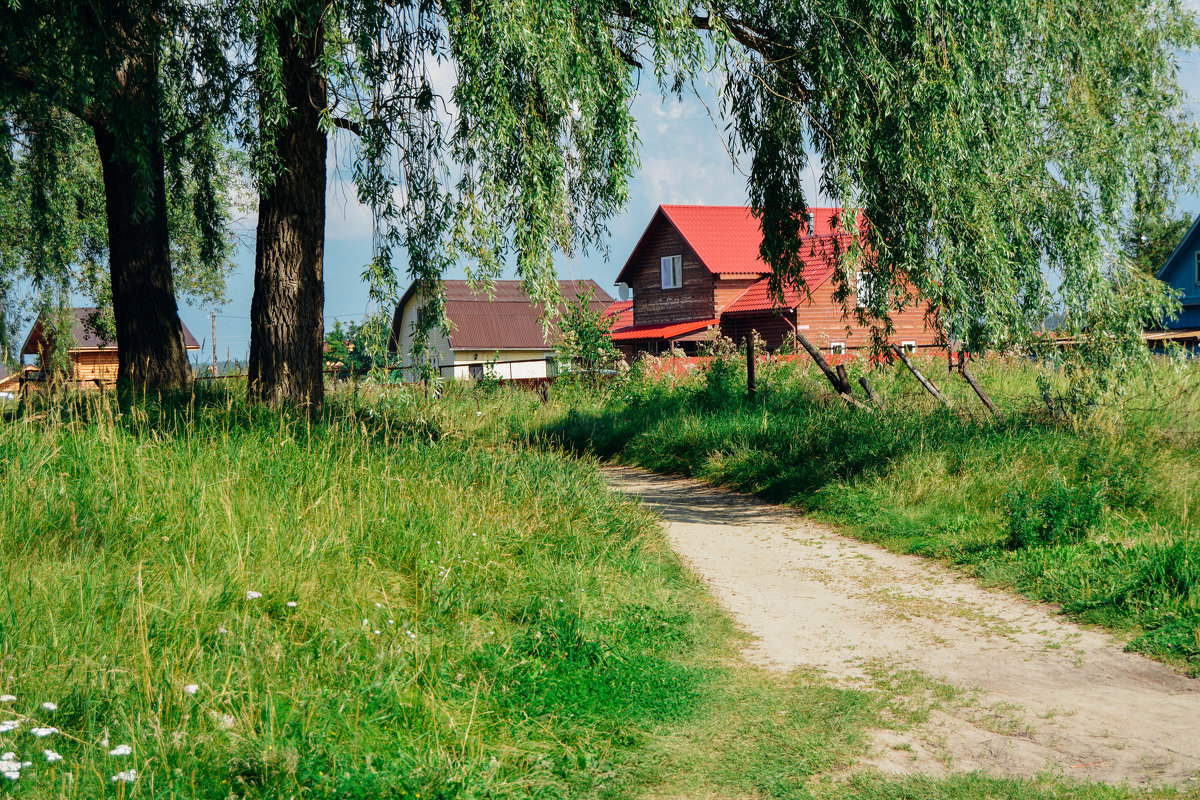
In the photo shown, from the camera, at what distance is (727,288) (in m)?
37.4

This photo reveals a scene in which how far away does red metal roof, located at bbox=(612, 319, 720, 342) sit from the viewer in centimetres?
A: 3694

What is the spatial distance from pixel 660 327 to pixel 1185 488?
1292 inches

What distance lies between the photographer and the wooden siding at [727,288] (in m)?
37.1

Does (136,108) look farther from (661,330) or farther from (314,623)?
(661,330)

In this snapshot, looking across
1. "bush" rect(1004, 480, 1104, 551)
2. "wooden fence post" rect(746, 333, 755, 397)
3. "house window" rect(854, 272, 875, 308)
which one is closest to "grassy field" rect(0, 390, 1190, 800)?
"bush" rect(1004, 480, 1104, 551)

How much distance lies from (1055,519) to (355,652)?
534cm

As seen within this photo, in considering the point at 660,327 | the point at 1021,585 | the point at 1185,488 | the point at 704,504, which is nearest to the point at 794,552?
the point at 1021,585

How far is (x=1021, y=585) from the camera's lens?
6.37 m

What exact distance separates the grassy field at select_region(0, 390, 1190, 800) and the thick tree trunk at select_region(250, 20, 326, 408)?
2.29 m

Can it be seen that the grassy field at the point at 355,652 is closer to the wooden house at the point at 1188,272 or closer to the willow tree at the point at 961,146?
the willow tree at the point at 961,146

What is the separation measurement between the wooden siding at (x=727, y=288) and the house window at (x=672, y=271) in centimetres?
216

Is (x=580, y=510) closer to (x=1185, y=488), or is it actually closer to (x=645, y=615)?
(x=645, y=615)

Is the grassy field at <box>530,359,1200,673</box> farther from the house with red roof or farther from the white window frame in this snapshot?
the house with red roof

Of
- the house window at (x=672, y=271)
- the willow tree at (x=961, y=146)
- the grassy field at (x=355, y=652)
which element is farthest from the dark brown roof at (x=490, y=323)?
the grassy field at (x=355, y=652)
